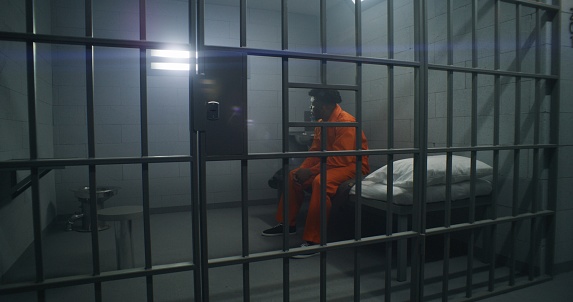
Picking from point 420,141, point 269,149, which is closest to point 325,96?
point 420,141

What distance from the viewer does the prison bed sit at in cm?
247

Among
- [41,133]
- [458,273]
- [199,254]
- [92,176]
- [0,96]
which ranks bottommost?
[458,273]

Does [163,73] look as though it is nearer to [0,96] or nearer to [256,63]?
[256,63]

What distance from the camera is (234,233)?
12.0 feet

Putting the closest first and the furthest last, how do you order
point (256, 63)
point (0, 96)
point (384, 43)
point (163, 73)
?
point (0, 96) → point (384, 43) → point (163, 73) → point (256, 63)

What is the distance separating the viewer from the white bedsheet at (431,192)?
2471 millimetres

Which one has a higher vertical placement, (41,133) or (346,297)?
(41,133)

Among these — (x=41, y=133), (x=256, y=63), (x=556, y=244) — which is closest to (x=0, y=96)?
(x=41, y=133)

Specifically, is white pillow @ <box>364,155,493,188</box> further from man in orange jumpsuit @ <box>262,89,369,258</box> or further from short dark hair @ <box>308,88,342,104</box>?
short dark hair @ <box>308,88,342,104</box>

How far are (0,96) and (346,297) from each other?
2.82 m

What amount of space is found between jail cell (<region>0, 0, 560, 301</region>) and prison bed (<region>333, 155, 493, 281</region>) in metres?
0.02

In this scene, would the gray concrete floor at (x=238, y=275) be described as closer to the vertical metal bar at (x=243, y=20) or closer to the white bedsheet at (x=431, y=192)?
the white bedsheet at (x=431, y=192)

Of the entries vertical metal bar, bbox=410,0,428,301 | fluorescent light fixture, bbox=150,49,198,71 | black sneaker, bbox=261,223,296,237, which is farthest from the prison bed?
fluorescent light fixture, bbox=150,49,198,71

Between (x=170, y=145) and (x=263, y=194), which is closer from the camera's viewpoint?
(x=170, y=145)
